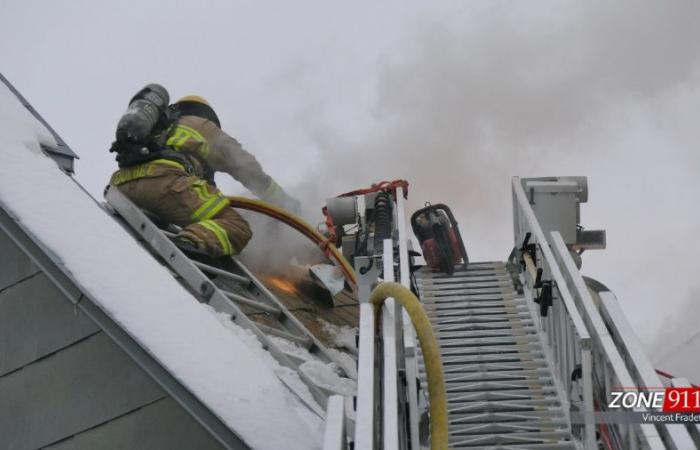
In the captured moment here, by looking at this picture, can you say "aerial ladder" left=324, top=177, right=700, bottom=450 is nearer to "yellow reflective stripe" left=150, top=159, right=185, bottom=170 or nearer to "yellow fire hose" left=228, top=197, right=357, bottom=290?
"yellow fire hose" left=228, top=197, right=357, bottom=290

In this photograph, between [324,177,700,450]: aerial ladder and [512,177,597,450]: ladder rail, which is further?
[512,177,597,450]: ladder rail

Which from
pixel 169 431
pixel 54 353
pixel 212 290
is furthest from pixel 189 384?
pixel 212 290

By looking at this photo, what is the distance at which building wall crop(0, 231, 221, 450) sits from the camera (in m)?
5.66

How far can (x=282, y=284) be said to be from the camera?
10.5 meters

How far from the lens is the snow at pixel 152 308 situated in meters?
5.68

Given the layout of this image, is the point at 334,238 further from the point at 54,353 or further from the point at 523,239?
the point at 54,353

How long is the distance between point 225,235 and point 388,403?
4417mm

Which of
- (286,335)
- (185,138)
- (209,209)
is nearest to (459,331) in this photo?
(286,335)

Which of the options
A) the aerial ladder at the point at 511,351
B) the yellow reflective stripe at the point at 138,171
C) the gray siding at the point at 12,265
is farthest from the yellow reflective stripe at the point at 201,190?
the gray siding at the point at 12,265

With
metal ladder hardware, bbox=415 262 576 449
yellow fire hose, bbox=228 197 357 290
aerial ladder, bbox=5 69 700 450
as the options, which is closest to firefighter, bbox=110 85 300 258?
aerial ladder, bbox=5 69 700 450

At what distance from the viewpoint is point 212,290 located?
8.21 metres

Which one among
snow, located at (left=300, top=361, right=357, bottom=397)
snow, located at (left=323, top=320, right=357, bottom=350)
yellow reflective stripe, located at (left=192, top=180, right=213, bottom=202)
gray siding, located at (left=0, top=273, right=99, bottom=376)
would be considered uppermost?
yellow reflective stripe, located at (left=192, top=180, right=213, bottom=202)

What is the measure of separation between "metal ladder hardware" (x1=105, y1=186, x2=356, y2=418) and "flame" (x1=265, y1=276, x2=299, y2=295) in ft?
2.70

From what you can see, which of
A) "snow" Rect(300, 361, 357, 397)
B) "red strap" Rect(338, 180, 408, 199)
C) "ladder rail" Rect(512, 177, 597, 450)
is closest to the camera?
"ladder rail" Rect(512, 177, 597, 450)
